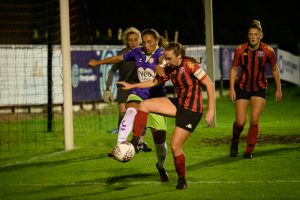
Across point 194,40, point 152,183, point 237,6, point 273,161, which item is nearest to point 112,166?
point 152,183

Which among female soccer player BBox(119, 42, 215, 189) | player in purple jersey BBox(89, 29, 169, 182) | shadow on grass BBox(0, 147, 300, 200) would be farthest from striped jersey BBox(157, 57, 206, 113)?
shadow on grass BBox(0, 147, 300, 200)

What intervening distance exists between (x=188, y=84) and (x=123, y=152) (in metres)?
1.23

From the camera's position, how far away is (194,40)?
36.6 metres

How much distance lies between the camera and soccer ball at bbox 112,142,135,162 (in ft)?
26.6

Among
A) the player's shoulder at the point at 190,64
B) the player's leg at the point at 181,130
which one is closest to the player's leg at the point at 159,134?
the player's leg at the point at 181,130

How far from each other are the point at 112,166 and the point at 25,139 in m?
4.97

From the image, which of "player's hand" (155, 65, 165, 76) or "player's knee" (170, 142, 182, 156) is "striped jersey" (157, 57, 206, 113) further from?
"player's knee" (170, 142, 182, 156)

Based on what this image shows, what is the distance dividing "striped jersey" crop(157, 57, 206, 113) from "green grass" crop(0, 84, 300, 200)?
1.08m

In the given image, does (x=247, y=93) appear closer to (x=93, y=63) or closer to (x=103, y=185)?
(x=93, y=63)

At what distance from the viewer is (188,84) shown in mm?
8602

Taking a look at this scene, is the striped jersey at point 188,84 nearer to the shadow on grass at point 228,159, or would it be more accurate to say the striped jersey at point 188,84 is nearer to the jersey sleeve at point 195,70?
the jersey sleeve at point 195,70

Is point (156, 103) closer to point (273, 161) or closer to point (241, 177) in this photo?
point (241, 177)

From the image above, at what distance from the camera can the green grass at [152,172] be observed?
28.0ft

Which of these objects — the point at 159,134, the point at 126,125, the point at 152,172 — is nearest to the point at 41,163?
the point at 152,172
